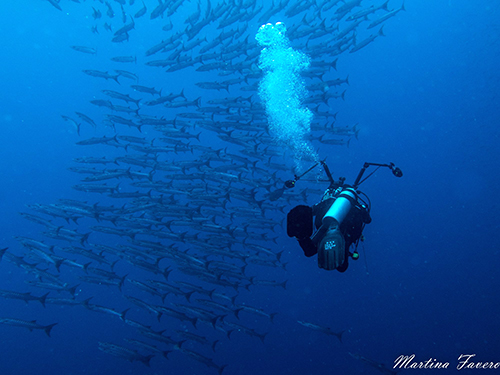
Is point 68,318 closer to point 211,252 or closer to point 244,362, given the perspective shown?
point 244,362

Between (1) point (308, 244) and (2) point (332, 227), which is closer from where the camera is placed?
(2) point (332, 227)

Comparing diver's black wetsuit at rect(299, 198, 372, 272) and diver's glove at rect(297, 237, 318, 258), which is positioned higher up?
diver's black wetsuit at rect(299, 198, 372, 272)

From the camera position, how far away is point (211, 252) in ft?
27.5

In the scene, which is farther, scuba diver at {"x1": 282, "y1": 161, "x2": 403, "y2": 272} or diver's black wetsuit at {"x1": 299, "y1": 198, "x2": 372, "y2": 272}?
diver's black wetsuit at {"x1": 299, "y1": 198, "x2": 372, "y2": 272}

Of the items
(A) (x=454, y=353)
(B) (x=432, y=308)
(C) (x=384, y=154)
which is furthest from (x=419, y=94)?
(A) (x=454, y=353)

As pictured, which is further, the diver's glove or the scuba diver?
the diver's glove

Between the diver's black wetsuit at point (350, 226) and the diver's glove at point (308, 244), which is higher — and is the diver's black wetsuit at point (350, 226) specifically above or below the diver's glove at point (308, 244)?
above

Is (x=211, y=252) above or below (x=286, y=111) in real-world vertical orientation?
below

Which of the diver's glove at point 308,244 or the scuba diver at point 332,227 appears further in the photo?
the diver's glove at point 308,244

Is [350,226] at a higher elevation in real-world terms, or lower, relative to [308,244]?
higher

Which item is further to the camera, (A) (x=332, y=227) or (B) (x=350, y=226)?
(B) (x=350, y=226)

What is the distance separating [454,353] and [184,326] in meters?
19.2

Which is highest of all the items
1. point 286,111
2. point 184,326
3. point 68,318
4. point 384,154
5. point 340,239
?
point 384,154

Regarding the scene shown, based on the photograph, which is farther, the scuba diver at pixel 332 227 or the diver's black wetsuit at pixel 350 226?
the diver's black wetsuit at pixel 350 226
